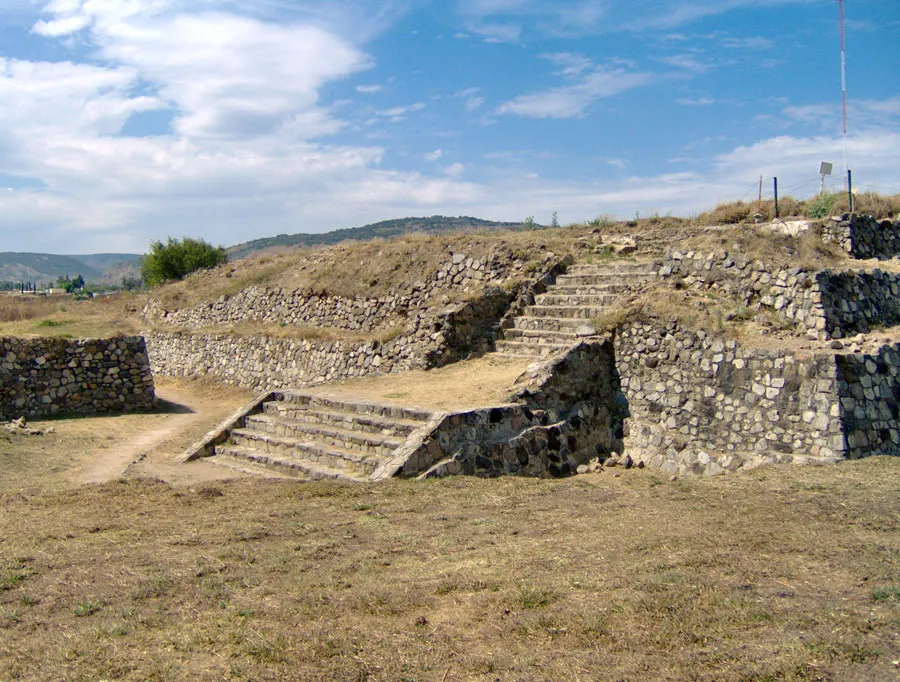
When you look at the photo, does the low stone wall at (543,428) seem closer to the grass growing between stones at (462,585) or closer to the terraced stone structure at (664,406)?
the terraced stone structure at (664,406)

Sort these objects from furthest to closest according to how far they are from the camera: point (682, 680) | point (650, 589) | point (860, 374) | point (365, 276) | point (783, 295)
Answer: point (365, 276) → point (783, 295) → point (860, 374) → point (650, 589) → point (682, 680)

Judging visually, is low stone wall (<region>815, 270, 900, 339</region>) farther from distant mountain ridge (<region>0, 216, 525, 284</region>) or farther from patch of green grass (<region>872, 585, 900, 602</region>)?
distant mountain ridge (<region>0, 216, 525, 284</region>)

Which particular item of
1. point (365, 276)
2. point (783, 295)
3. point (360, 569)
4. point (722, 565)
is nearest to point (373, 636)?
point (360, 569)

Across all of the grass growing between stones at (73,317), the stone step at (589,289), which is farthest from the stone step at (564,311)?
the grass growing between stones at (73,317)

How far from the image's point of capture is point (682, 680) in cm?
371

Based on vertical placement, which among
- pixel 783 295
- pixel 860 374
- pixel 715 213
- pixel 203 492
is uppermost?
pixel 715 213

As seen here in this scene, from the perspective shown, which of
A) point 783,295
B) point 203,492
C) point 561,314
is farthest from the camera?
point 561,314

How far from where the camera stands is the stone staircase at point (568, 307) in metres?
13.9

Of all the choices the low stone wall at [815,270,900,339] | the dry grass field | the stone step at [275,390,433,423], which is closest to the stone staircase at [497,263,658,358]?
the low stone wall at [815,270,900,339]

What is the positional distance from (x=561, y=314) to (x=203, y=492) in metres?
8.09

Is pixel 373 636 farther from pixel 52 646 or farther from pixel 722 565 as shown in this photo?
pixel 722 565

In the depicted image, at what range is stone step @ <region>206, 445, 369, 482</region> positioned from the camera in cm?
965

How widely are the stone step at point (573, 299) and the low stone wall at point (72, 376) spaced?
31.6 ft

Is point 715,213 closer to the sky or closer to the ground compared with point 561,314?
closer to the sky
